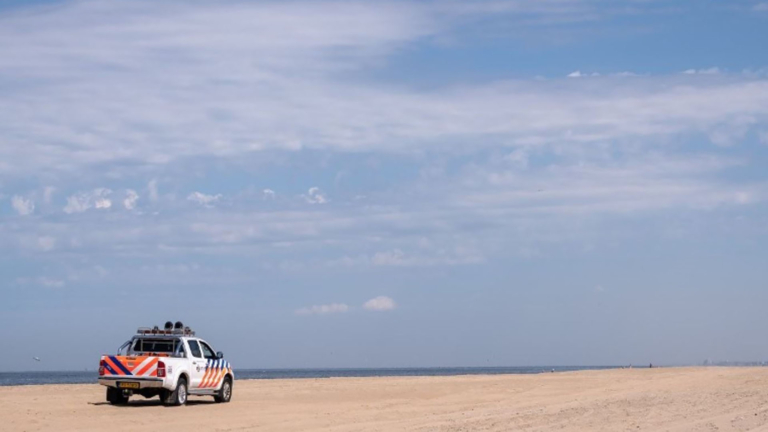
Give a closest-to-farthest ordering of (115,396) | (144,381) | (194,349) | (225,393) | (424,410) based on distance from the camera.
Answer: (144,381) < (424,410) < (115,396) < (194,349) < (225,393)

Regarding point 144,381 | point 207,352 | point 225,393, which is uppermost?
point 207,352

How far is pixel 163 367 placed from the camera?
25219 millimetres

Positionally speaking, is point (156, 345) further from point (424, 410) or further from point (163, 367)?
point (424, 410)

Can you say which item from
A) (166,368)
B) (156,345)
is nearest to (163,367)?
(166,368)

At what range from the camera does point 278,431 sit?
19719 mm

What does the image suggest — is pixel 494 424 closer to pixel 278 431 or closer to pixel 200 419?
pixel 278 431

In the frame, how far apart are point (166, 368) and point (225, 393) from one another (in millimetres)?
3738

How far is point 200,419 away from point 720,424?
10.8 metres

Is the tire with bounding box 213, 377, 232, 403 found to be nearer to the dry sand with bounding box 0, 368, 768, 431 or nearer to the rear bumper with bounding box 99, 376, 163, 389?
the dry sand with bounding box 0, 368, 768, 431

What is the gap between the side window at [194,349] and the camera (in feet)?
88.4

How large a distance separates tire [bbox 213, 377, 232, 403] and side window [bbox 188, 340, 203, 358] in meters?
1.60

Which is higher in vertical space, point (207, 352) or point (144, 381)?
point (207, 352)

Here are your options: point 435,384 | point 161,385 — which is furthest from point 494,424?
point 435,384

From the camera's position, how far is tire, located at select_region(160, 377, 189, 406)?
25.9m
